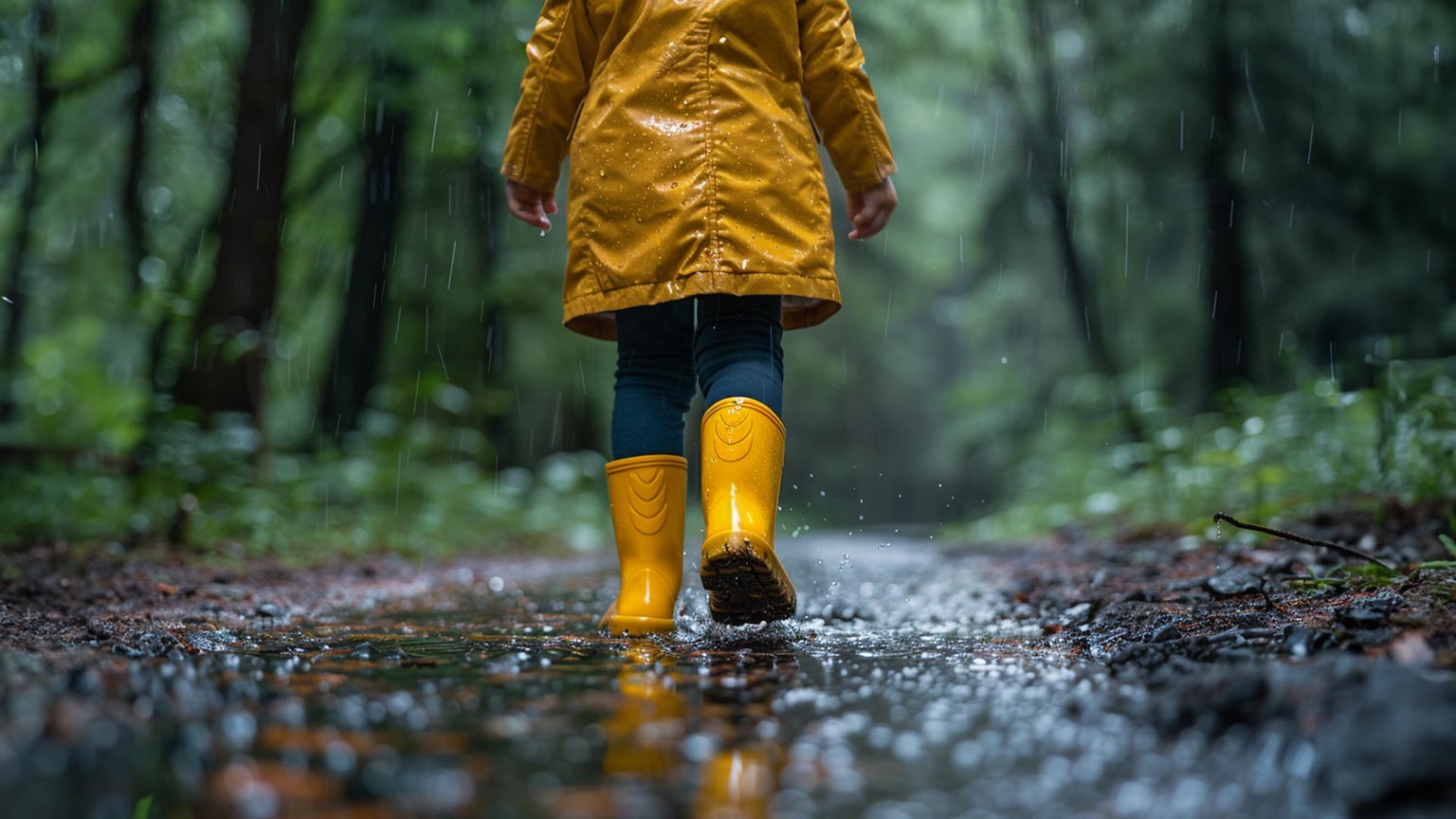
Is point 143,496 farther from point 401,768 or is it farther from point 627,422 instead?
point 401,768

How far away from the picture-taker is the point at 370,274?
10.2 meters

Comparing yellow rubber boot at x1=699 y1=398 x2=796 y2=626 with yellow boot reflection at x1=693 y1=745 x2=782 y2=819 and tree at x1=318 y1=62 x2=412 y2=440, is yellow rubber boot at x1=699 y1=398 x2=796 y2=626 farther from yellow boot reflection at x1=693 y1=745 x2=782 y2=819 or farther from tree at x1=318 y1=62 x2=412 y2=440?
tree at x1=318 y1=62 x2=412 y2=440

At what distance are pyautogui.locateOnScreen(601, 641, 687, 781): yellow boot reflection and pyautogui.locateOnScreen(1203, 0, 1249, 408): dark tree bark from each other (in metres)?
9.10

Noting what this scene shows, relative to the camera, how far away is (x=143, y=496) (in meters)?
5.41

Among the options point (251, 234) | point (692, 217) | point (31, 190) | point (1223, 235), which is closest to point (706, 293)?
point (692, 217)

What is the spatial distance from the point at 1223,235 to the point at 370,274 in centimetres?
772

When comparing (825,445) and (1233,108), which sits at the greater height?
(1233,108)

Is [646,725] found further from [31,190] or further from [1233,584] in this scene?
[31,190]

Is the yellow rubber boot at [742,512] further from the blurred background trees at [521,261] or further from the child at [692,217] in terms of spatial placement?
the blurred background trees at [521,261]

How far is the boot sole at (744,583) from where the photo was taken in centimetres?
231

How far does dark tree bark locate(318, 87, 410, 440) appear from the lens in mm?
9961

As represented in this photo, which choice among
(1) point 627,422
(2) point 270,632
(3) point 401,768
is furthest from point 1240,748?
(2) point 270,632

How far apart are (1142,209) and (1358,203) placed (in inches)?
105

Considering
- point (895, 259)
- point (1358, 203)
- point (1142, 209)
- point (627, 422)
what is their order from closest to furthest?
point (627, 422)
point (1358, 203)
point (1142, 209)
point (895, 259)
